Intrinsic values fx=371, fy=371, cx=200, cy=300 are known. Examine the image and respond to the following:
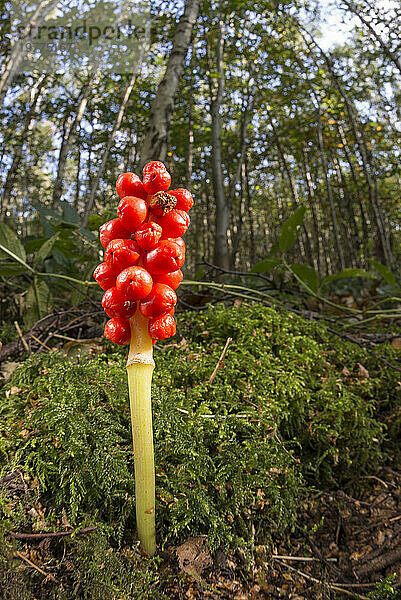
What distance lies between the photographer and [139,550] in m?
1.07

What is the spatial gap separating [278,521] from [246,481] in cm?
19

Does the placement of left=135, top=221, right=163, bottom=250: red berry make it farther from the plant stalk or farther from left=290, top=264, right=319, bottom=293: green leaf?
left=290, top=264, right=319, bottom=293: green leaf

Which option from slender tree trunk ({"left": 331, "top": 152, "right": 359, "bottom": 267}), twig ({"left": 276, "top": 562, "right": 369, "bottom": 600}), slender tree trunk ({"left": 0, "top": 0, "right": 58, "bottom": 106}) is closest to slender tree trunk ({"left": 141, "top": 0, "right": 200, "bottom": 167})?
twig ({"left": 276, "top": 562, "right": 369, "bottom": 600})

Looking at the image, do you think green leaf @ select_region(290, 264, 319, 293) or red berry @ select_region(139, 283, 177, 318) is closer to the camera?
red berry @ select_region(139, 283, 177, 318)

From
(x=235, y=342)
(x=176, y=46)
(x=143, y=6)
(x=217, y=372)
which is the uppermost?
(x=143, y=6)

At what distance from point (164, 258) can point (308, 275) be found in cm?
221

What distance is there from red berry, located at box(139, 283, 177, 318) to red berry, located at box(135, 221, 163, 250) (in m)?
0.12

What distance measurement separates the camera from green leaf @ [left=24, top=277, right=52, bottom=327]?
234 centimetres

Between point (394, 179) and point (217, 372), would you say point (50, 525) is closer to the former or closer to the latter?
point (217, 372)

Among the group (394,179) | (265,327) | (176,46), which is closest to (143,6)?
(176,46)

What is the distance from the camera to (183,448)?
1.34 metres

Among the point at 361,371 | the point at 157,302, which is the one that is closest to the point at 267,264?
the point at 361,371

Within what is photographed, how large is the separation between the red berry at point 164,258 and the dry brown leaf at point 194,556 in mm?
842

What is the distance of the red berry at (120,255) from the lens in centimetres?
96
